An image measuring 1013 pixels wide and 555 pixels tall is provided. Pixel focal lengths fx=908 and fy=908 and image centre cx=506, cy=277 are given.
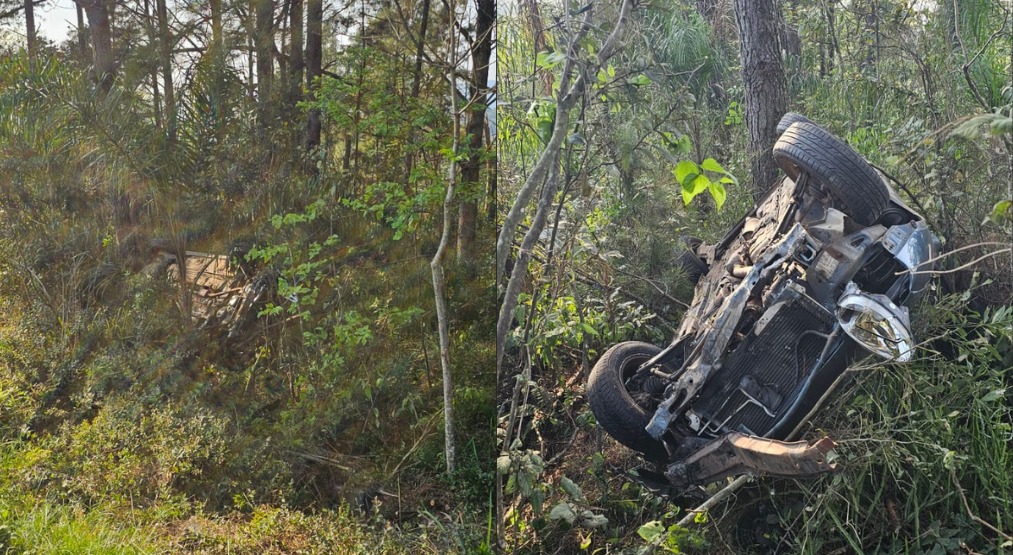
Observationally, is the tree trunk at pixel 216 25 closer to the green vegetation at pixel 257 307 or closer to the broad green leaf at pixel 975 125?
the green vegetation at pixel 257 307

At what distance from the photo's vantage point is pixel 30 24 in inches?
169

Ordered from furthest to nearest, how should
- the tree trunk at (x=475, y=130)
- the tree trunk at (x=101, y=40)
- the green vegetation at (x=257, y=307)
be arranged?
1. the tree trunk at (x=101, y=40)
2. the green vegetation at (x=257, y=307)
3. the tree trunk at (x=475, y=130)

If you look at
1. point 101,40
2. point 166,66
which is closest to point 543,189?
point 166,66

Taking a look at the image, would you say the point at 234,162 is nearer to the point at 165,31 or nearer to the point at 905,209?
the point at 165,31

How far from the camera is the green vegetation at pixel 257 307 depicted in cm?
362

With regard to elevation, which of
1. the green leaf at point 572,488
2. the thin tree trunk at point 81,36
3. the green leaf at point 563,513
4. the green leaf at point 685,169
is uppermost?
the thin tree trunk at point 81,36

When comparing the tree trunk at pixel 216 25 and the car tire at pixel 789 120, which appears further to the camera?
the tree trunk at pixel 216 25

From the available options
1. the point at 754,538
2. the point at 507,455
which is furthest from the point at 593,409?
the point at 754,538

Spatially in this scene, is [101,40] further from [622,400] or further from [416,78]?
[622,400]

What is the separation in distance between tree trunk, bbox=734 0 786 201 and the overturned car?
0.09 metres

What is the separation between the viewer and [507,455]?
3.17 meters

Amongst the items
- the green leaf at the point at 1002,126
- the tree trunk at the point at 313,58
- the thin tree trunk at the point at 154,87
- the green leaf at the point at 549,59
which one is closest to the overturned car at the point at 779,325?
the green leaf at the point at 1002,126

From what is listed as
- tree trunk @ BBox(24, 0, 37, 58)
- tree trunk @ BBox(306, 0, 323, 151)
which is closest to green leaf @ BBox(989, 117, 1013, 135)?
tree trunk @ BBox(306, 0, 323, 151)

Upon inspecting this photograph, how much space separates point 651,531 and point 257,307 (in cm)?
197
